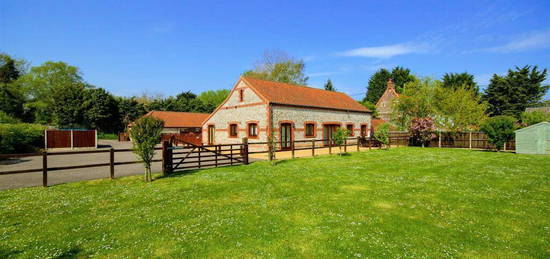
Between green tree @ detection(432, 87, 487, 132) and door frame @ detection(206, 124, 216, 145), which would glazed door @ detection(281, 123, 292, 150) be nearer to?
door frame @ detection(206, 124, 216, 145)

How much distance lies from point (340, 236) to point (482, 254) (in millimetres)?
2147

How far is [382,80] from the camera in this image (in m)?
55.5

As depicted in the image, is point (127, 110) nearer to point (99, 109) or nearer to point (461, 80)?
point (99, 109)

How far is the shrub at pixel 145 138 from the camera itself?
31.3ft

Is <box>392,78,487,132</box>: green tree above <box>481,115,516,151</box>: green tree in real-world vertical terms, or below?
above

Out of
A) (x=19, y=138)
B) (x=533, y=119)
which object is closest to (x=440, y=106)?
(x=533, y=119)

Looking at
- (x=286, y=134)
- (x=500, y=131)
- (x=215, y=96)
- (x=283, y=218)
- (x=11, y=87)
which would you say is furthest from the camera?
(x=215, y=96)

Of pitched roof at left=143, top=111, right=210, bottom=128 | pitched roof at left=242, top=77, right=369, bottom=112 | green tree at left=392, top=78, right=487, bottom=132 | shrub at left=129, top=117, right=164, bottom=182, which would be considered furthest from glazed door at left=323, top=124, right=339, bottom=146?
pitched roof at left=143, top=111, right=210, bottom=128

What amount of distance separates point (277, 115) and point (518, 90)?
A: 4293cm

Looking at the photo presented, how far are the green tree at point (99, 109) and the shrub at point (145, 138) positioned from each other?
3627cm

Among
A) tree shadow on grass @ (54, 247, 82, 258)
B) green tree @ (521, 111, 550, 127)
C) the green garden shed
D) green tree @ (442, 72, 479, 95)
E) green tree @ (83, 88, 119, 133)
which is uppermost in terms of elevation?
green tree @ (442, 72, 479, 95)

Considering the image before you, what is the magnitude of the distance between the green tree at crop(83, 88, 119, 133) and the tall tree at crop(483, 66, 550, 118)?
59.9 meters

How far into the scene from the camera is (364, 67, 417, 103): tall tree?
53234 millimetres

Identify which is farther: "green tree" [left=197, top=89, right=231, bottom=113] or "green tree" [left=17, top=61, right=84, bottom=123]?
"green tree" [left=197, top=89, right=231, bottom=113]
